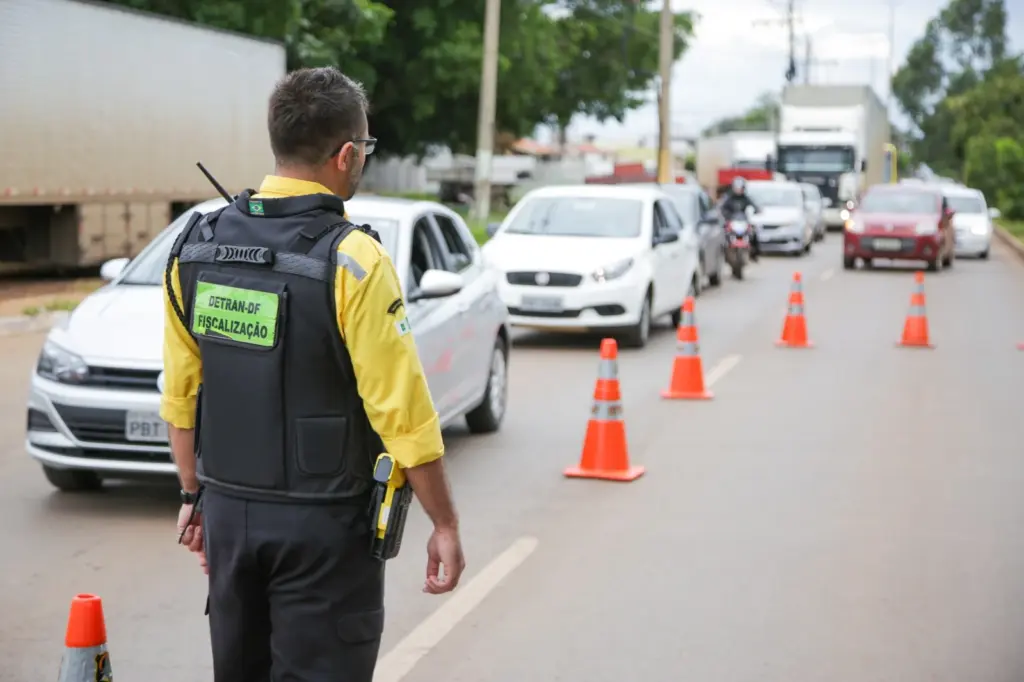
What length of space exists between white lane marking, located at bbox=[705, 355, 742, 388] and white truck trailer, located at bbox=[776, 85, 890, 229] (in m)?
32.5

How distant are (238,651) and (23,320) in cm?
1416

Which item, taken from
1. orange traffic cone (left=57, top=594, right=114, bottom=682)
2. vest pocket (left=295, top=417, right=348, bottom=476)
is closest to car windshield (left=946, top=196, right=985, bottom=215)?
vest pocket (left=295, top=417, right=348, bottom=476)

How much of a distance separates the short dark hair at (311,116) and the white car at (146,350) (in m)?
3.95

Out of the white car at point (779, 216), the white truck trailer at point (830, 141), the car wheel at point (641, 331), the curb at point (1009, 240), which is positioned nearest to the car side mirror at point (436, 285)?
the car wheel at point (641, 331)

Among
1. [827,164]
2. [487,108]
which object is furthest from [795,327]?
[827,164]

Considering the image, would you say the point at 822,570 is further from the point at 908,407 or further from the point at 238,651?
the point at 908,407

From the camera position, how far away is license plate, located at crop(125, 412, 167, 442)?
26.2 ft

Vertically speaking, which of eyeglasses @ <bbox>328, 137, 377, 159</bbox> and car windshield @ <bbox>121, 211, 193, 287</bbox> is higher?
eyeglasses @ <bbox>328, 137, 377, 159</bbox>

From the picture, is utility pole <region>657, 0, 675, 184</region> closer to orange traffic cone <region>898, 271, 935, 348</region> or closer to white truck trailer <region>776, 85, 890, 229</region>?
white truck trailer <region>776, 85, 890, 229</region>

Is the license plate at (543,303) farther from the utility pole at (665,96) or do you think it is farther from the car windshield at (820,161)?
the car windshield at (820,161)

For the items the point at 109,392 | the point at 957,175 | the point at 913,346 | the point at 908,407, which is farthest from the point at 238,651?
the point at 957,175

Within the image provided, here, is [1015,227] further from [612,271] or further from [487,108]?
[612,271]

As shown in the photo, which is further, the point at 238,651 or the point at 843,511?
the point at 843,511

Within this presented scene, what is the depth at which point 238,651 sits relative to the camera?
11.7ft
